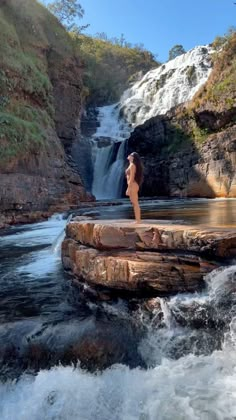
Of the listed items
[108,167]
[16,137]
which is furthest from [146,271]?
[108,167]

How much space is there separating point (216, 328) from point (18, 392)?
220 cm

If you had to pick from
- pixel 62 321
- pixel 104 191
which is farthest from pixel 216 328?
pixel 104 191

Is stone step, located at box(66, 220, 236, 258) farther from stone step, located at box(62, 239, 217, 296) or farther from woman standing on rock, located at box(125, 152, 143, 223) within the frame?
woman standing on rock, located at box(125, 152, 143, 223)

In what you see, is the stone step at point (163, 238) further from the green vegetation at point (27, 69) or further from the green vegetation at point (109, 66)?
the green vegetation at point (109, 66)

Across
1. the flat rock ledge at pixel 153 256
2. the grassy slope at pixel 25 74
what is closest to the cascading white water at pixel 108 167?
the grassy slope at pixel 25 74

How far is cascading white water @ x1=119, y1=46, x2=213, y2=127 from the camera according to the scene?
2978 cm

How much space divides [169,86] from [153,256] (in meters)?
28.9

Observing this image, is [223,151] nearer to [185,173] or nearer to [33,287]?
[185,173]

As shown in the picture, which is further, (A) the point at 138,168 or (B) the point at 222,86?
(B) the point at 222,86

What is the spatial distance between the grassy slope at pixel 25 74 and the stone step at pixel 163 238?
29.1 ft

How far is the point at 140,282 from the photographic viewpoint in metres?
4.55

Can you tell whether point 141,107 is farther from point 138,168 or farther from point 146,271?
point 146,271

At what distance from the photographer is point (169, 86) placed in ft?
102

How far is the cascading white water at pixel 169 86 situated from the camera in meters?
29.8
